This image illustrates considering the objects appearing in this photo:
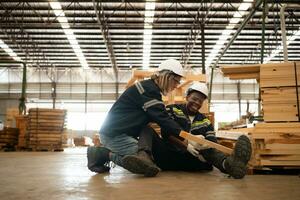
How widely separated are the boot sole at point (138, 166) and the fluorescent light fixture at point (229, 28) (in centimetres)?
1233

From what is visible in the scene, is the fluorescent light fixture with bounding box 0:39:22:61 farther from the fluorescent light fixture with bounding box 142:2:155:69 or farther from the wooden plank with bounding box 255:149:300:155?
the wooden plank with bounding box 255:149:300:155

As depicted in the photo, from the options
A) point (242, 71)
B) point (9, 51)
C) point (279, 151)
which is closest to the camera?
point (279, 151)

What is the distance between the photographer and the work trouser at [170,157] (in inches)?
167

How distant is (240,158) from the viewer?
3.65 m

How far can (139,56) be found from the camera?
21.8 meters

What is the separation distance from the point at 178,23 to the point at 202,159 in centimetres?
1329

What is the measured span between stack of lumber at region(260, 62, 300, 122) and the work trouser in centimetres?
115

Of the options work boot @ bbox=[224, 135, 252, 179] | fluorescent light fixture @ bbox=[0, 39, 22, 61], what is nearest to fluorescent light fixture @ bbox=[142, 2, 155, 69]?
fluorescent light fixture @ bbox=[0, 39, 22, 61]

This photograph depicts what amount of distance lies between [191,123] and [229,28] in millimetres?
13382

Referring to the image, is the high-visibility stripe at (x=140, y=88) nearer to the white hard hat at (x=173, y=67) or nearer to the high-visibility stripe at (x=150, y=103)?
the high-visibility stripe at (x=150, y=103)

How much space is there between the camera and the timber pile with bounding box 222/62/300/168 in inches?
165

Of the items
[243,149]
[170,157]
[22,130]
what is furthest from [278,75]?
[22,130]

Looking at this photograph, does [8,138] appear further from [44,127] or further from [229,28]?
[229,28]

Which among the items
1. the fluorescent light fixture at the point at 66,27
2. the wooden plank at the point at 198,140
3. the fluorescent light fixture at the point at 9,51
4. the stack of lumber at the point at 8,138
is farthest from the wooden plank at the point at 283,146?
the fluorescent light fixture at the point at 9,51
